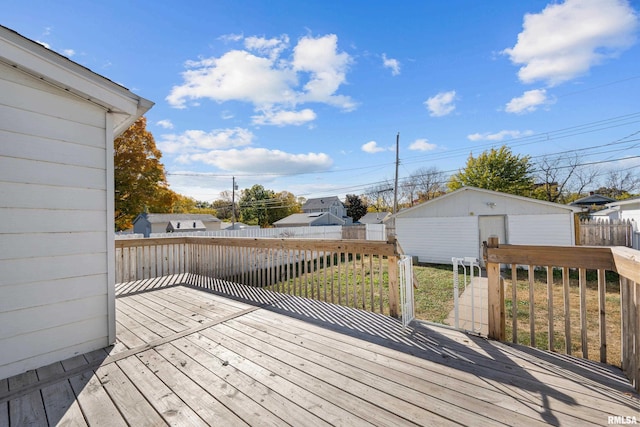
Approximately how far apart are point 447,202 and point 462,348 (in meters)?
9.23

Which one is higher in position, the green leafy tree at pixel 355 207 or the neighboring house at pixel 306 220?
the green leafy tree at pixel 355 207

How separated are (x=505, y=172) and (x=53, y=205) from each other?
912 inches

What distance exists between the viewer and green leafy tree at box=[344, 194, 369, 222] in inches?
1521

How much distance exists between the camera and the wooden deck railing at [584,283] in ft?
5.06

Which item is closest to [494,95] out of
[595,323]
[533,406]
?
[595,323]

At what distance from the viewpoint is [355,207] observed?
127ft

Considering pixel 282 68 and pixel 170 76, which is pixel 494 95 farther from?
pixel 170 76

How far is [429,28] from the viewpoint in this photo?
6648mm

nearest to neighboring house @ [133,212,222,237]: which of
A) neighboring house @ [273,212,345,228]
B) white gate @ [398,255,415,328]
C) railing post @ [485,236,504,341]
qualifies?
neighboring house @ [273,212,345,228]

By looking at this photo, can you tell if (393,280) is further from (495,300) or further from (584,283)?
(584,283)

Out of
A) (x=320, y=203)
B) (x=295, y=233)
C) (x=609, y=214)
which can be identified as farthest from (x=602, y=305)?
(x=320, y=203)

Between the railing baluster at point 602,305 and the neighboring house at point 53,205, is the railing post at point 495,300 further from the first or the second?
the neighboring house at point 53,205

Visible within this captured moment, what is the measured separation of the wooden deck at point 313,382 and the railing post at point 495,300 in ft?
0.39

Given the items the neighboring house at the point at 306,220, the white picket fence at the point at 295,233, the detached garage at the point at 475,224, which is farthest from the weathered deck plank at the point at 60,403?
the neighboring house at the point at 306,220
